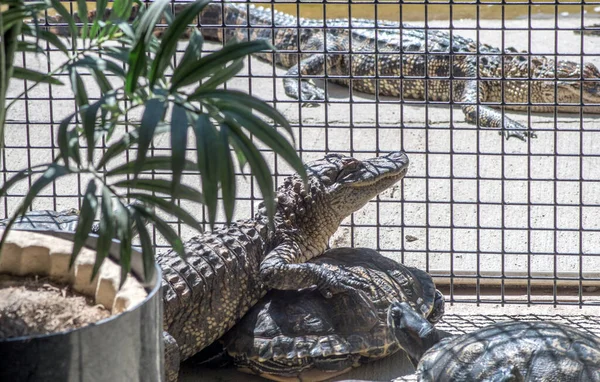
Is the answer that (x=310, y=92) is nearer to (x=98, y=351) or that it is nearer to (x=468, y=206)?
(x=468, y=206)

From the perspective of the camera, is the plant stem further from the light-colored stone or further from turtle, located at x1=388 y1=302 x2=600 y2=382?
turtle, located at x1=388 y1=302 x2=600 y2=382

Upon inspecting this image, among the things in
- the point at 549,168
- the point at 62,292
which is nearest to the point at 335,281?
the point at 62,292

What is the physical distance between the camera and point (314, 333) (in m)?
3.39

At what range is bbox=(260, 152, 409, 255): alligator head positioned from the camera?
3793 millimetres

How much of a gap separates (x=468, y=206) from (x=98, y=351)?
312 cm

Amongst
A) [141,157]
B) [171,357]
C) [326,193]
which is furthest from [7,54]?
[326,193]

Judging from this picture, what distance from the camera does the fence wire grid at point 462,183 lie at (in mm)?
3943

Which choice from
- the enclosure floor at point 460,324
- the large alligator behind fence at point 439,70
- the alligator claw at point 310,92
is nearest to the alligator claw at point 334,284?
the enclosure floor at point 460,324

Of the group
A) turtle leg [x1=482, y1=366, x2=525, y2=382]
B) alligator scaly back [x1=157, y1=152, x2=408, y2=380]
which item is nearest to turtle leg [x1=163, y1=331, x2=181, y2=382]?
alligator scaly back [x1=157, y1=152, x2=408, y2=380]

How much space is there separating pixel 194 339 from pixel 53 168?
157 cm

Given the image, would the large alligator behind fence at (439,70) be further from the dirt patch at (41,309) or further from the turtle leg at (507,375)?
the dirt patch at (41,309)

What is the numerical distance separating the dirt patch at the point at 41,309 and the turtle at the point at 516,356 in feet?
3.70

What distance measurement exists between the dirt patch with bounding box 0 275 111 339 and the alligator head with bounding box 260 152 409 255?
1.43m

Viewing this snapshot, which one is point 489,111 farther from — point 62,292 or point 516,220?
point 62,292
